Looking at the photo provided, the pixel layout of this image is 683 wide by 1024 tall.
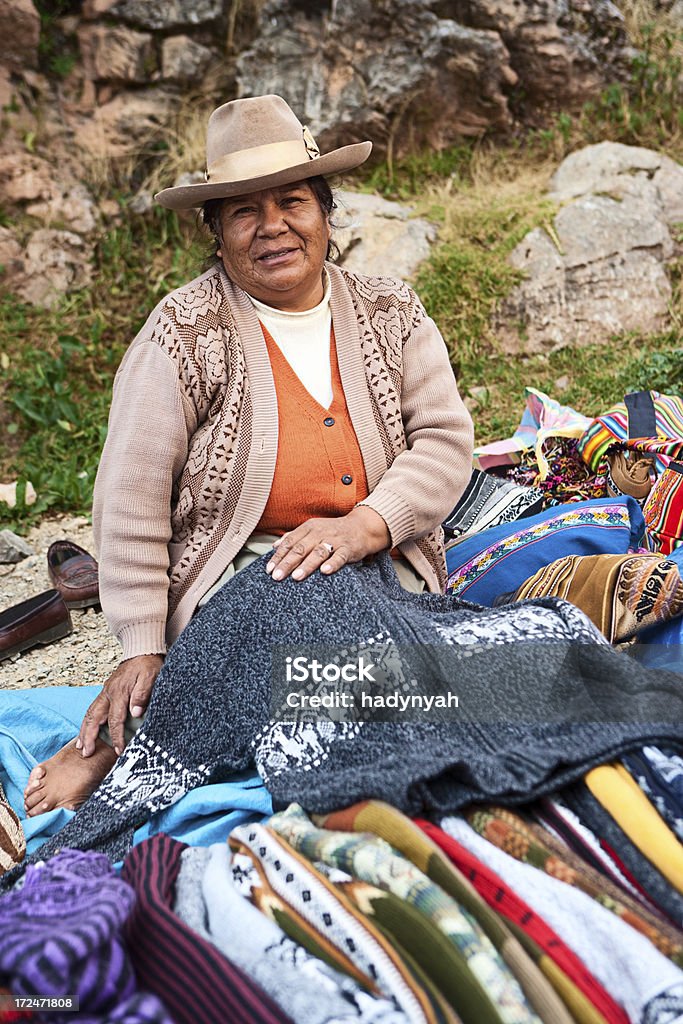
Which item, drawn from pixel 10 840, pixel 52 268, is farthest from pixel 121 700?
pixel 52 268

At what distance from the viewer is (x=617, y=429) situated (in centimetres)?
398

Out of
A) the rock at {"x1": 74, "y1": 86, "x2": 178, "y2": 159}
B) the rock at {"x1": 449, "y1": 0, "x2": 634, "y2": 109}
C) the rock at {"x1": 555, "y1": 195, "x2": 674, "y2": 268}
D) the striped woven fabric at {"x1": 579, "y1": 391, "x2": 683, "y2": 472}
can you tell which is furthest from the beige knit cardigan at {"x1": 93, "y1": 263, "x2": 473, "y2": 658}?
the rock at {"x1": 449, "y1": 0, "x2": 634, "y2": 109}

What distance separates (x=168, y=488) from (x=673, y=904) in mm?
1624

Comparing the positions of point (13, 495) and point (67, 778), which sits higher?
point (13, 495)

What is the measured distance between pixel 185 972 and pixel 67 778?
1109 mm

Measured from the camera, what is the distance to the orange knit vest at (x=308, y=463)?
2.64 m

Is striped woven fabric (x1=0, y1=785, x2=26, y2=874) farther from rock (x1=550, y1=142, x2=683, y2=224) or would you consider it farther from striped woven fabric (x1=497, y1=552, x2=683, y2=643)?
rock (x1=550, y1=142, x2=683, y2=224)

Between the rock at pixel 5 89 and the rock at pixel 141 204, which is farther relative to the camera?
the rock at pixel 141 204

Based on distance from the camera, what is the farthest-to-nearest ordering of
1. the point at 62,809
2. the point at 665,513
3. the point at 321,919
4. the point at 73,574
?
1. the point at 73,574
2. the point at 665,513
3. the point at 62,809
4. the point at 321,919

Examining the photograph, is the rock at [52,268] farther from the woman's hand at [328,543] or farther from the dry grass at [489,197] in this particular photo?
the woman's hand at [328,543]

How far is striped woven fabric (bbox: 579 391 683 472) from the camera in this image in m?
3.94

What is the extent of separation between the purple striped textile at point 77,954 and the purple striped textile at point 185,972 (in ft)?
0.15

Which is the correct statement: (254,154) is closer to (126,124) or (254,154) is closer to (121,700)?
(121,700)

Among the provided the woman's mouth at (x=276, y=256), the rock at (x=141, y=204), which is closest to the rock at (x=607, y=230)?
the rock at (x=141, y=204)
